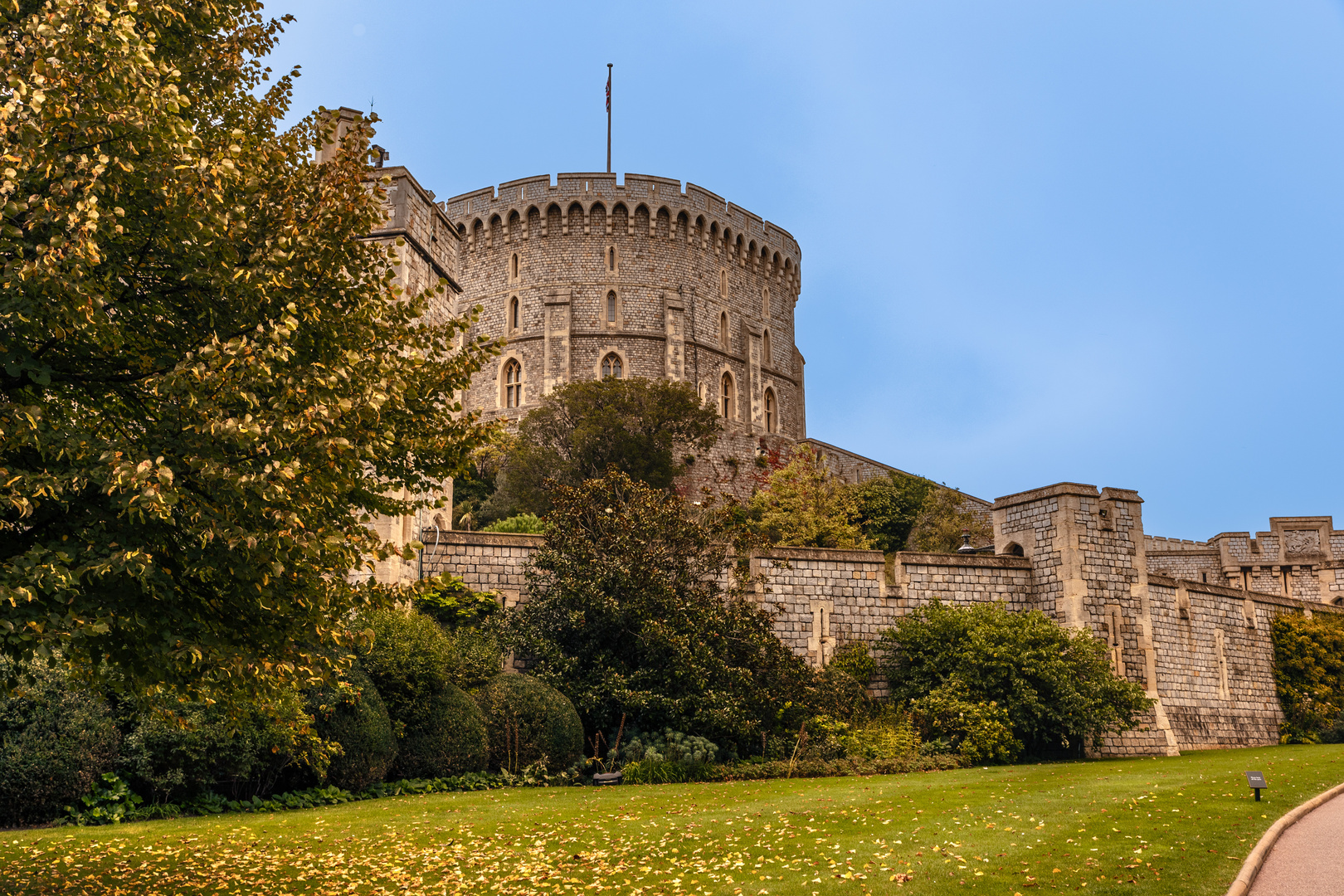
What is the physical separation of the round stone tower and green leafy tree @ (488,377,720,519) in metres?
8.89

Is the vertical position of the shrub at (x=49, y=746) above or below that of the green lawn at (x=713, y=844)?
above

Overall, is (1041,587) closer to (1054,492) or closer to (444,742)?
(1054,492)

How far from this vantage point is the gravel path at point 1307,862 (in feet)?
28.2

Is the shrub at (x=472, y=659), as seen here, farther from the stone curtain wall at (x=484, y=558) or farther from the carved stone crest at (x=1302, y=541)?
the carved stone crest at (x=1302, y=541)

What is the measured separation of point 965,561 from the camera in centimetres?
2383

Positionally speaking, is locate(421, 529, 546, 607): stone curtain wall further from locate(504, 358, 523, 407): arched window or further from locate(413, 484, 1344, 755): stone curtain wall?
locate(504, 358, 523, 407): arched window

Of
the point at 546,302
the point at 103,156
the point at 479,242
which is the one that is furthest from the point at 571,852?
the point at 479,242

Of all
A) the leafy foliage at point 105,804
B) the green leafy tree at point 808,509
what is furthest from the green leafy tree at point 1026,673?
the leafy foliage at point 105,804

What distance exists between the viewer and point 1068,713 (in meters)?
20.4

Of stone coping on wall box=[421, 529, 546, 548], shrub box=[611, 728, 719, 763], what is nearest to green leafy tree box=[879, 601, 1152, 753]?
shrub box=[611, 728, 719, 763]

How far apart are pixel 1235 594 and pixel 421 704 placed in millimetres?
21469

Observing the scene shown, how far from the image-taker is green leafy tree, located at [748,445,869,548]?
37250 millimetres

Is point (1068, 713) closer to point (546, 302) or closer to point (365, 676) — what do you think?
point (365, 676)

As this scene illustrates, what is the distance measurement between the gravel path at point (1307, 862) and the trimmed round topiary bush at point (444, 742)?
36.7 ft
